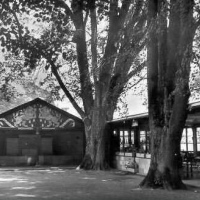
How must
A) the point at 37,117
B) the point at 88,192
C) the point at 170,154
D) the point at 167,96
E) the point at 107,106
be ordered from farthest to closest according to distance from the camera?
the point at 37,117, the point at 107,106, the point at 167,96, the point at 170,154, the point at 88,192

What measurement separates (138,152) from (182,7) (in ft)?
38.0

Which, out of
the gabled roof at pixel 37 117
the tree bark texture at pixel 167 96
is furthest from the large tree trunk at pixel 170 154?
the gabled roof at pixel 37 117

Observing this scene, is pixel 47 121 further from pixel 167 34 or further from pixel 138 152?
pixel 167 34

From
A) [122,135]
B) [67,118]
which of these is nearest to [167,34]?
[122,135]

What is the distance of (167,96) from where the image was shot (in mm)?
15281

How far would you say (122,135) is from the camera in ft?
92.1

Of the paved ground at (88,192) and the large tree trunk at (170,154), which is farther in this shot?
the large tree trunk at (170,154)

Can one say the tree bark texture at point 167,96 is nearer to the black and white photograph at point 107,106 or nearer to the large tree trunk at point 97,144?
the black and white photograph at point 107,106

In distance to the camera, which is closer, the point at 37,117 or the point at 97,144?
the point at 97,144

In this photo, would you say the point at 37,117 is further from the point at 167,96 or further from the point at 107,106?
the point at 167,96

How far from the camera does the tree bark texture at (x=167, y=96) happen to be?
14.5m

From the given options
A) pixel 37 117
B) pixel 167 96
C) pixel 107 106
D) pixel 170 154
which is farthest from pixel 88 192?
pixel 37 117

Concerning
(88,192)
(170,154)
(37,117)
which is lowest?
(88,192)

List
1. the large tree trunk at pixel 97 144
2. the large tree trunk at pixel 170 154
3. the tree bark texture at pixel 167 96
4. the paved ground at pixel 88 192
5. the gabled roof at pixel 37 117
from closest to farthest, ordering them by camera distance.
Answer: the paved ground at pixel 88 192 < the tree bark texture at pixel 167 96 < the large tree trunk at pixel 170 154 < the large tree trunk at pixel 97 144 < the gabled roof at pixel 37 117
